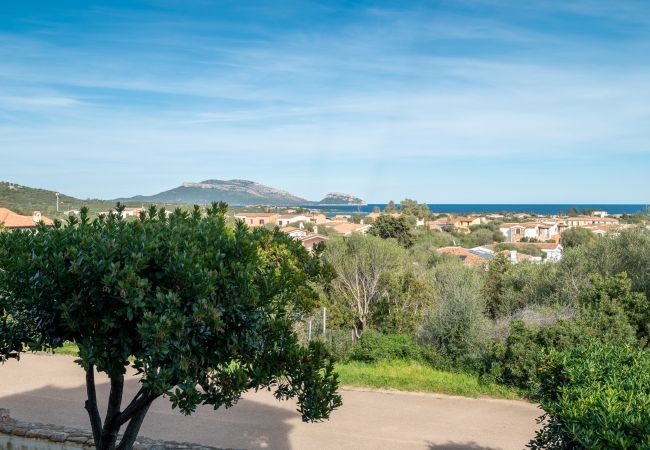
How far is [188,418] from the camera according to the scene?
9.94m

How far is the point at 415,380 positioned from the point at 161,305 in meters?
8.77

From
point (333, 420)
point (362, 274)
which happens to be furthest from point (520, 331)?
point (362, 274)

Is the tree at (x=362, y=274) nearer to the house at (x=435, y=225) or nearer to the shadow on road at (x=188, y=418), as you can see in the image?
the shadow on road at (x=188, y=418)

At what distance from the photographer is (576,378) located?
5047 millimetres

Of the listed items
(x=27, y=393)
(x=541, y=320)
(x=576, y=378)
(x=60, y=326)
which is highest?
(x=60, y=326)

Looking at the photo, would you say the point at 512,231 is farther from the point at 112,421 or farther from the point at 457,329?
the point at 112,421

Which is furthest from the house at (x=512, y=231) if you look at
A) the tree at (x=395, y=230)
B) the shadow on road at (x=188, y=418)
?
the shadow on road at (x=188, y=418)

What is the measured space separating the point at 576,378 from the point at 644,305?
384 inches

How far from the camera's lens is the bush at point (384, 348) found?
13508 millimetres

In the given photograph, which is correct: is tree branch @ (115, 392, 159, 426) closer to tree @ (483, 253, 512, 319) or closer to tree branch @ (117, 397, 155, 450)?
tree branch @ (117, 397, 155, 450)

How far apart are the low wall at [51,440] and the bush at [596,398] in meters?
4.70

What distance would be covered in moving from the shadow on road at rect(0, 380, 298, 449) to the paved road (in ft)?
0.05

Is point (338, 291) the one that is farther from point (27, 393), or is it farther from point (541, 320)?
point (27, 393)

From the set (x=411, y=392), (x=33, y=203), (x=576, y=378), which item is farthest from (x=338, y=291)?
(x=33, y=203)
